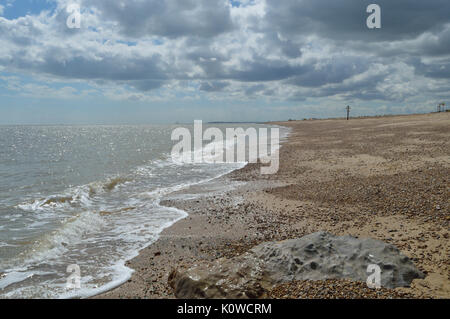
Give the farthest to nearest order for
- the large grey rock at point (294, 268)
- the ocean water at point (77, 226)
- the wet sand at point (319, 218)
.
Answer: the ocean water at point (77, 226) → the wet sand at point (319, 218) → the large grey rock at point (294, 268)

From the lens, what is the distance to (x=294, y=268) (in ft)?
16.8

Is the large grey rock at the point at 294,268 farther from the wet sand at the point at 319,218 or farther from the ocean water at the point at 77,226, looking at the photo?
the ocean water at the point at 77,226

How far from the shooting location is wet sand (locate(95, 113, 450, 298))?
5.15m

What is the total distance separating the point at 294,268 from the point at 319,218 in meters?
3.78

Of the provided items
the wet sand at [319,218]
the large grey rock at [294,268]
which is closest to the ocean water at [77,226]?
the wet sand at [319,218]

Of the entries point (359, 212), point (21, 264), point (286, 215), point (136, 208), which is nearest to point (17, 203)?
point (136, 208)

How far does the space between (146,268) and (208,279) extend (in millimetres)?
2087

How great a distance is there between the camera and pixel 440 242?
234 inches

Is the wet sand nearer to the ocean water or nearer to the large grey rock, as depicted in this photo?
the large grey rock

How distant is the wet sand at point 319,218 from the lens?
5148 millimetres

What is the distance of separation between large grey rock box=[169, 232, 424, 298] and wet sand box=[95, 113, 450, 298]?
218 millimetres

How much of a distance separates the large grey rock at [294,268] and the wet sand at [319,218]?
0.22 m

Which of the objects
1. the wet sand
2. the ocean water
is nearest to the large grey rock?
the wet sand
